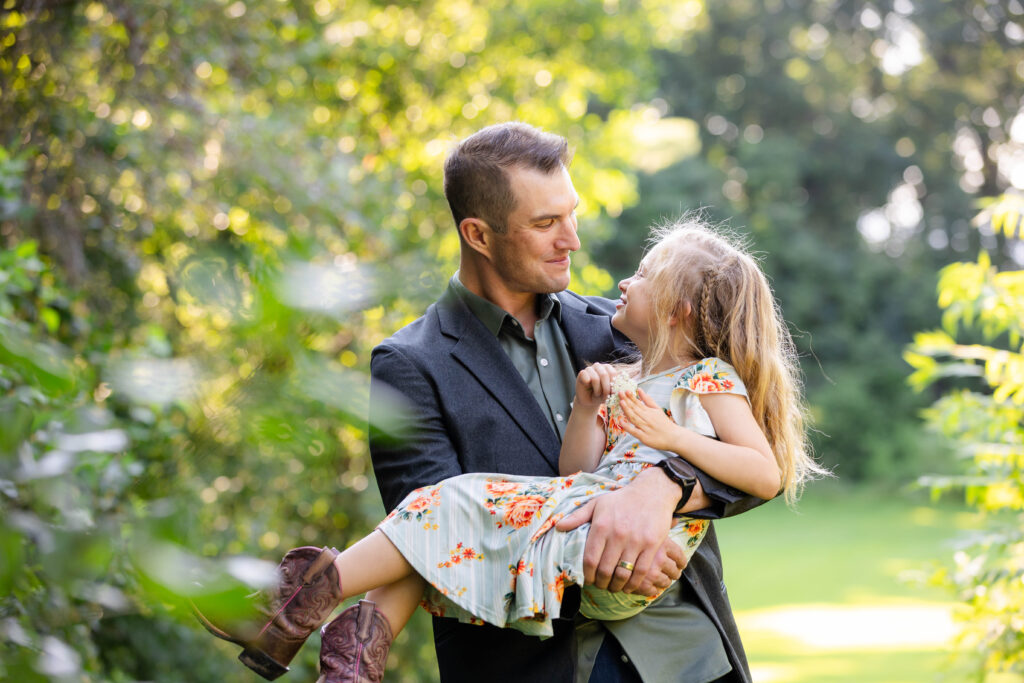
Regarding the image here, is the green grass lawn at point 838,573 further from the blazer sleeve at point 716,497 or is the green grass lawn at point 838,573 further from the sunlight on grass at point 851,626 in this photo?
the blazer sleeve at point 716,497

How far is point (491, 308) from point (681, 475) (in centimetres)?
65

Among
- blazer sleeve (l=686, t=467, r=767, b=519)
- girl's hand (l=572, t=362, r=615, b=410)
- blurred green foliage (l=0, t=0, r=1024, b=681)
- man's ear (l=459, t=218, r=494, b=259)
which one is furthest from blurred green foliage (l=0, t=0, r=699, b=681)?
blazer sleeve (l=686, t=467, r=767, b=519)

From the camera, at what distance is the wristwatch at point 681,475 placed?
199cm

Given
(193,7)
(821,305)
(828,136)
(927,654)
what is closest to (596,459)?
(193,7)

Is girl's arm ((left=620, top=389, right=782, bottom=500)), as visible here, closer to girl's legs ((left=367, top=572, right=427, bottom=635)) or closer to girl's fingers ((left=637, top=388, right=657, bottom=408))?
girl's fingers ((left=637, top=388, right=657, bottom=408))

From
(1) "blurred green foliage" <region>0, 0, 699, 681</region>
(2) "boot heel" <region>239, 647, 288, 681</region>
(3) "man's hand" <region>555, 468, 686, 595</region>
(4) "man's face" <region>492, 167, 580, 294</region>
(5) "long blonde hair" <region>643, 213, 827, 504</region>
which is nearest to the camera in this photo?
(1) "blurred green foliage" <region>0, 0, 699, 681</region>

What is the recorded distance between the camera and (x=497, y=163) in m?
2.42

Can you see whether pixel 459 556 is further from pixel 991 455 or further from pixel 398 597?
pixel 991 455

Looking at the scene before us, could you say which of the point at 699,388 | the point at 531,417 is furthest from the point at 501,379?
the point at 699,388

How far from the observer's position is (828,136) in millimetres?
23656

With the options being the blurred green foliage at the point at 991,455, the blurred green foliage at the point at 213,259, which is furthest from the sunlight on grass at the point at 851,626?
the blurred green foliage at the point at 991,455

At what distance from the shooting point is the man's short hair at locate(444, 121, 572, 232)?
240 centimetres

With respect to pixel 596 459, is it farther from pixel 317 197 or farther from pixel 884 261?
pixel 884 261

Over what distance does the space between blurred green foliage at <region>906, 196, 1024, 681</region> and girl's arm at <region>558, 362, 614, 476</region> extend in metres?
1.48
